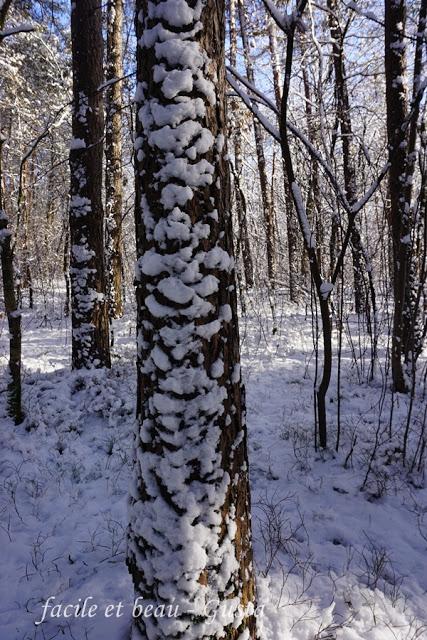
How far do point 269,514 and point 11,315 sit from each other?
326 cm

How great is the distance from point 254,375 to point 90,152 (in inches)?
154

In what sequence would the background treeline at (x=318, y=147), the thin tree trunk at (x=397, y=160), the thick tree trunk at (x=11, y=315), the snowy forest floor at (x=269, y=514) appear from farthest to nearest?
the thin tree trunk at (x=397, y=160) < the thick tree trunk at (x=11, y=315) < the background treeline at (x=318, y=147) < the snowy forest floor at (x=269, y=514)

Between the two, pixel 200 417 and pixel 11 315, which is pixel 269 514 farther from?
pixel 11 315

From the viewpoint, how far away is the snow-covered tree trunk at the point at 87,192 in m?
5.02

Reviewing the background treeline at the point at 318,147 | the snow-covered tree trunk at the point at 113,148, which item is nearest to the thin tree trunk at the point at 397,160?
the background treeline at the point at 318,147

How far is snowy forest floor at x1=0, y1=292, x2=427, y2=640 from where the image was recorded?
2.11 meters

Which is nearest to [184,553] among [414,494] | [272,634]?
[272,634]

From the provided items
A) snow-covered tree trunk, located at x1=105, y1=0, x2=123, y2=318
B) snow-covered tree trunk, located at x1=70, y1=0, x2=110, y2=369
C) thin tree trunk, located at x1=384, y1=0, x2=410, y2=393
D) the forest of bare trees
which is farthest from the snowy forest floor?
snow-covered tree trunk, located at x1=105, y1=0, x2=123, y2=318

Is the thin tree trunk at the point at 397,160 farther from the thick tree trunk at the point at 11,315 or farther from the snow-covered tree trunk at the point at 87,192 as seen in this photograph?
the thick tree trunk at the point at 11,315

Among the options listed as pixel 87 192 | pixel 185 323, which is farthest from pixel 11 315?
pixel 185 323

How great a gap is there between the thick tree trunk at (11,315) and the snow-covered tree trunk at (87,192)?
1.00m

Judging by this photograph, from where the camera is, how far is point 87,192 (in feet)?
16.8

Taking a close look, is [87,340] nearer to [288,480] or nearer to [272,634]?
[288,480]

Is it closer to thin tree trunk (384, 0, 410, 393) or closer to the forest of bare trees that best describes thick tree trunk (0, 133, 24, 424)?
the forest of bare trees
